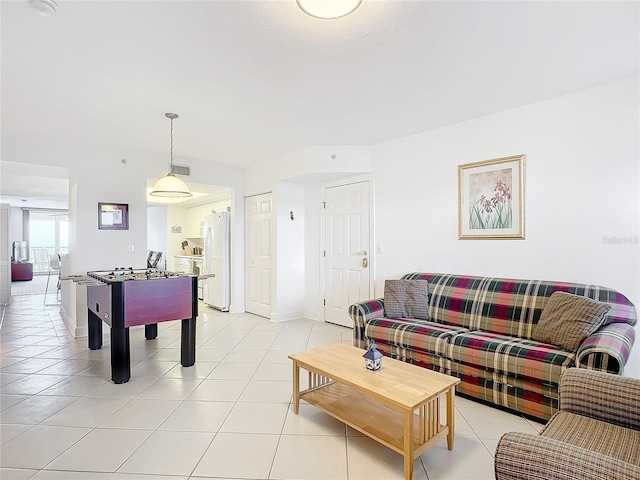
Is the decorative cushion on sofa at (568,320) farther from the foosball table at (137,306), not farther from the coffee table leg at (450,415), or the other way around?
the foosball table at (137,306)

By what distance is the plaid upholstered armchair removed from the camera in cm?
100

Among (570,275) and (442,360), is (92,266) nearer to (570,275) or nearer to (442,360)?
(442,360)

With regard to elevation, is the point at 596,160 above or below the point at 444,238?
above

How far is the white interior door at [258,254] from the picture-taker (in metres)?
5.32

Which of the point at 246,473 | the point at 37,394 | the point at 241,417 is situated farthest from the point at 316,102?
the point at 37,394

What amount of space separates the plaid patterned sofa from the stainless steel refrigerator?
123 inches

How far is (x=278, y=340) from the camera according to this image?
4109 millimetres

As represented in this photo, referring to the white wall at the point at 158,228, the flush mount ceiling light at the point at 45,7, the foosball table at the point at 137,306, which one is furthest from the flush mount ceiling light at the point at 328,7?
the white wall at the point at 158,228

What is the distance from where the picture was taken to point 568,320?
237 centimetres

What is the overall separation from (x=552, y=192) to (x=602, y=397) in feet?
6.62

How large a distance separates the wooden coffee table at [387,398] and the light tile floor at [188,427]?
0.14 m

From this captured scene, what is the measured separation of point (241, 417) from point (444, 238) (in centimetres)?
265

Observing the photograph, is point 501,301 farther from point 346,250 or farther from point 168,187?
point 168,187

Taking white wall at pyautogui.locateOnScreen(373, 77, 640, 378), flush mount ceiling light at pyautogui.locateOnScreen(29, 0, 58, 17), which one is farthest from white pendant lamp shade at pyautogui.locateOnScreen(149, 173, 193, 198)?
white wall at pyautogui.locateOnScreen(373, 77, 640, 378)
